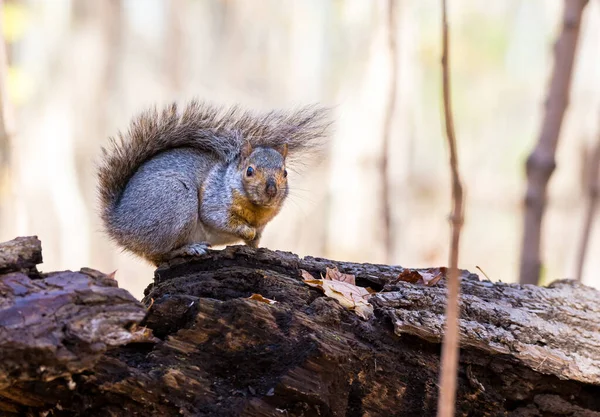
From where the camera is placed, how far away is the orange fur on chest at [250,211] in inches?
131

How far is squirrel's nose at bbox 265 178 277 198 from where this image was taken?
129 inches

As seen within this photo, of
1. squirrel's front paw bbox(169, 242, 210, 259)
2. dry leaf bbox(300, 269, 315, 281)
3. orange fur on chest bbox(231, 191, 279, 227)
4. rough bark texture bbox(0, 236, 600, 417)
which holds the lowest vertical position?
rough bark texture bbox(0, 236, 600, 417)

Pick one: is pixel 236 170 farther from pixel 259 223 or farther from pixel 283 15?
pixel 283 15

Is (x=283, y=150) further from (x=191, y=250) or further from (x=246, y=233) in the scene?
(x=191, y=250)

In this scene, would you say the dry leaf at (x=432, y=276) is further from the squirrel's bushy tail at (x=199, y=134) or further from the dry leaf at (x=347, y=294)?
the squirrel's bushy tail at (x=199, y=134)

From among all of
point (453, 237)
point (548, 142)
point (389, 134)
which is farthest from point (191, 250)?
point (389, 134)

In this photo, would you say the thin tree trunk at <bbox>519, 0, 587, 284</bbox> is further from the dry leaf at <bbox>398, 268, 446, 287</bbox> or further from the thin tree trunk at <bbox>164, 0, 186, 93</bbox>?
the thin tree trunk at <bbox>164, 0, 186, 93</bbox>

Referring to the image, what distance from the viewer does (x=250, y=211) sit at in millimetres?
3395

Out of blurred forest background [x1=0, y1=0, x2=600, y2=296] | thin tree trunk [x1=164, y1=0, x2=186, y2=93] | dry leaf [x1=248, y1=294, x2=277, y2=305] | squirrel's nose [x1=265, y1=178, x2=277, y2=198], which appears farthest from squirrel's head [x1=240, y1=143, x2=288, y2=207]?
thin tree trunk [x1=164, y1=0, x2=186, y2=93]

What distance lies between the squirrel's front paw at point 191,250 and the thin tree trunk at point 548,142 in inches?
61.0

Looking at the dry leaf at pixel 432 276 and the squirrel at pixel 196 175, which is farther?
the squirrel at pixel 196 175

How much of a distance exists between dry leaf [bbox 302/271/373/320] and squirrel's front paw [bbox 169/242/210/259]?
55 cm

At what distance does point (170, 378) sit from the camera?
209 cm

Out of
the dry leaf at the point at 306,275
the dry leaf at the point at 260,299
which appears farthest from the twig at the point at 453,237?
the dry leaf at the point at 306,275
